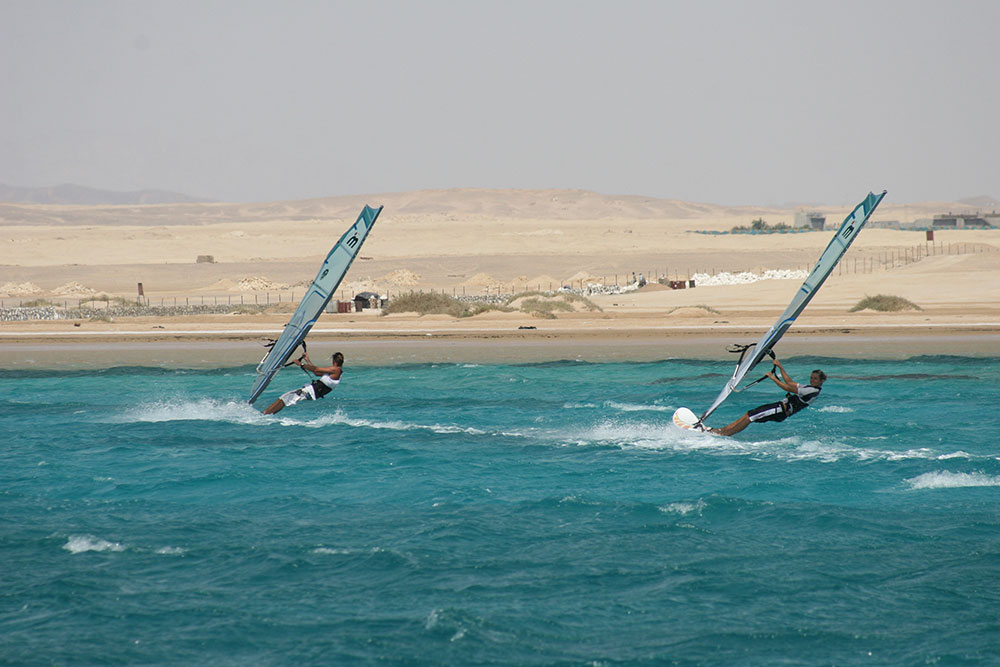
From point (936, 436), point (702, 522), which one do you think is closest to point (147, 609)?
point (702, 522)

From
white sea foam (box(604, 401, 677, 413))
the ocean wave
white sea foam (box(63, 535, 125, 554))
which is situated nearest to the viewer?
white sea foam (box(63, 535, 125, 554))

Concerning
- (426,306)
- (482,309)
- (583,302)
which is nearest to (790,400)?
(482,309)

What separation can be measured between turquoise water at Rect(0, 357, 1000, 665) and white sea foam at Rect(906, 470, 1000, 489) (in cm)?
6

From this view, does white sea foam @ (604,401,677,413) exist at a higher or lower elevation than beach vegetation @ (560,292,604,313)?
lower

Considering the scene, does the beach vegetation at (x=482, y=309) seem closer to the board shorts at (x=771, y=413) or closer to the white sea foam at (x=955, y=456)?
the board shorts at (x=771, y=413)

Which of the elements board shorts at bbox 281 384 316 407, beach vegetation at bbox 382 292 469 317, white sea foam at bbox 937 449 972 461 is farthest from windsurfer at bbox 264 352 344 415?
beach vegetation at bbox 382 292 469 317

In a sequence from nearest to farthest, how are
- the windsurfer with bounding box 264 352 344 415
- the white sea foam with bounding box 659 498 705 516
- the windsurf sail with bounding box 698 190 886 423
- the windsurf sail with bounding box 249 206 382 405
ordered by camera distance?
the white sea foam with bounding box 659 498 705 516, the windsurf sail with bounding box 698 190 886 423, the windsurf sail with bounding box 249 206 382 405, the windsurfer with bounding box 264 352 344 415

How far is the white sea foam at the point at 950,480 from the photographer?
52.5 feet

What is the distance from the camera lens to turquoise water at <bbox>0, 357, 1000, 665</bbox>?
10.5m

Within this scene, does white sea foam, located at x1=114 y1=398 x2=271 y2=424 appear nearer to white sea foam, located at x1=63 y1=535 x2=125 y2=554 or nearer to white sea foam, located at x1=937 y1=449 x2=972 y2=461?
white sea foam, located at x1=63 y1=535 x2=125 y2=554

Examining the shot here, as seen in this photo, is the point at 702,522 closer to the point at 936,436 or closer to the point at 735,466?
the point at 735,466

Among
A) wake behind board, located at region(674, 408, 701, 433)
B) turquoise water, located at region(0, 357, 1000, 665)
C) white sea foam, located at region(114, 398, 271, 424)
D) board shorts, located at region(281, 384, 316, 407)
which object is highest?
board shorts, located at region(281, 384, 316, 407)

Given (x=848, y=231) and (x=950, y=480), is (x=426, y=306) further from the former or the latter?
(x=950, y=480)

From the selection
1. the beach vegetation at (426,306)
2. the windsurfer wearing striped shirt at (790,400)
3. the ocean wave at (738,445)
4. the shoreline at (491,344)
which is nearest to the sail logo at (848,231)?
the windsurfer wearing striped shirt at (790,400)
